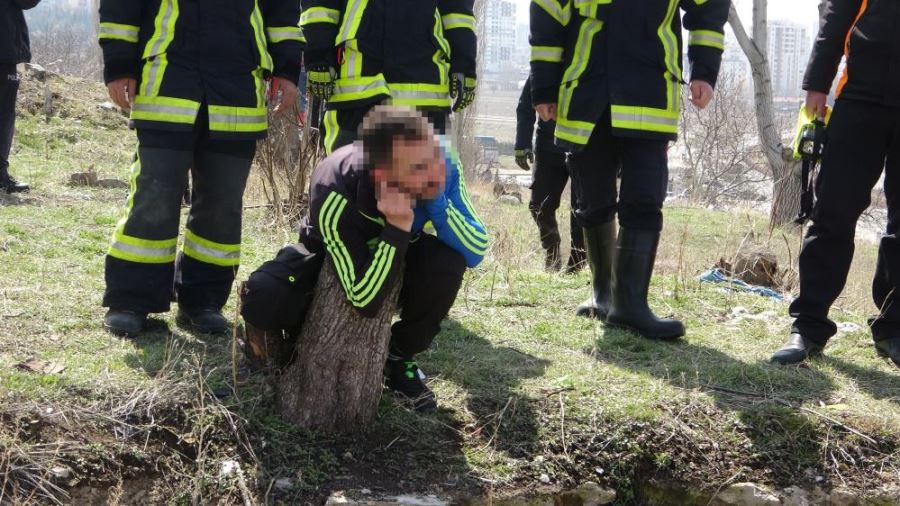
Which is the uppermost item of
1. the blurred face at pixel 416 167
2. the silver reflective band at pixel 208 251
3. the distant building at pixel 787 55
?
the distant building at pixel 787 55

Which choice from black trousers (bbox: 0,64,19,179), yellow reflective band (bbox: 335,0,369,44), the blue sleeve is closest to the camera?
the blue sleeve

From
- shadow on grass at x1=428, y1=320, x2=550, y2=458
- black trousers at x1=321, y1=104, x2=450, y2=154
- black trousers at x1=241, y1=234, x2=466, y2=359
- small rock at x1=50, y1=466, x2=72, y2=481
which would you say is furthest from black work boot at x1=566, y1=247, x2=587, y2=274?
small rock at x1=50, y1=466, x2=72, y2=481

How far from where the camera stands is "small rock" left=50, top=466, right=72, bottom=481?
10.1 feet

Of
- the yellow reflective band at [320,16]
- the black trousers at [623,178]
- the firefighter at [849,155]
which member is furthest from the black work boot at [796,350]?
the yellow reflective band at [320,16]

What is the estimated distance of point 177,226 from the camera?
13.6ft

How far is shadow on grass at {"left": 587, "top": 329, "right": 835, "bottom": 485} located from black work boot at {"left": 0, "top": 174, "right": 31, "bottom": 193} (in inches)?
200

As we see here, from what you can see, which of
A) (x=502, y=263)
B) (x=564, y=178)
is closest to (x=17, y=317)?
(x=502, y=263)

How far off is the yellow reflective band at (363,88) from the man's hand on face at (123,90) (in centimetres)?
88

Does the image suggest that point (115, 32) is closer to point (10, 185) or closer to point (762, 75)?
point (10, 185)

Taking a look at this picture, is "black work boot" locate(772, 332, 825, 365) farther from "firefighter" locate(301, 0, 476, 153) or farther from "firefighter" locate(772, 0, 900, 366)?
"firefighter" locate(301, 0, 476, 153)

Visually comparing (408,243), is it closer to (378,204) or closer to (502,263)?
(378,204)

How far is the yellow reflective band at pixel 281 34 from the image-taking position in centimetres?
425

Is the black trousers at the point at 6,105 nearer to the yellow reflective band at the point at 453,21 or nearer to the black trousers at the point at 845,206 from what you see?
the yellow reflective band at the point at 453,21

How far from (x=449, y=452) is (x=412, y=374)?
0.37 m
